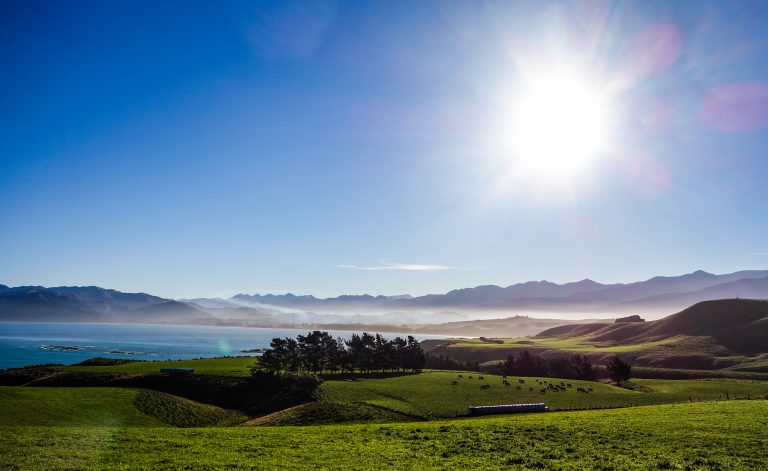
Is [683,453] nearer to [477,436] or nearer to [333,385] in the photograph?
[477,436]

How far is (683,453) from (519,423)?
50.9 ft

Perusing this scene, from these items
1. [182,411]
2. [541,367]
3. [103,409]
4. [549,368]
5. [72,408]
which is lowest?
[549,368]

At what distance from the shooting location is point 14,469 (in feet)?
75.5

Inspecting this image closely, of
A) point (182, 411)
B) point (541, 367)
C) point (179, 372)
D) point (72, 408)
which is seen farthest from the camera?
point (541, 367)

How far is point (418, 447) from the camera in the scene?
107ft

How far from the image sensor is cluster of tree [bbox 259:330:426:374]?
122200 millimetres

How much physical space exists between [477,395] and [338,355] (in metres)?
59.7

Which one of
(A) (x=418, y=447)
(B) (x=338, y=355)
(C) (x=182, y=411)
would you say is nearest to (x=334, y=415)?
(C) (x=182, y=411)

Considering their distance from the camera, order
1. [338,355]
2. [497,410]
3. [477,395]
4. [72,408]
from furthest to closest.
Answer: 1. [338,355]
2. [477,395]
3. [497,410]
4. [72,408]

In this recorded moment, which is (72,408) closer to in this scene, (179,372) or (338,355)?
(179,372)

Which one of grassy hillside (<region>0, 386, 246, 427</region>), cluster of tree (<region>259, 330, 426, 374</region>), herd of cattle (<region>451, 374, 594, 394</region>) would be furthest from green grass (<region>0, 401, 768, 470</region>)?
cluster of tree (<region>259, 330, 426, 374</region>)

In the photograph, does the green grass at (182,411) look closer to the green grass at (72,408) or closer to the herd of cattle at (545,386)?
the green grass at (72,408)

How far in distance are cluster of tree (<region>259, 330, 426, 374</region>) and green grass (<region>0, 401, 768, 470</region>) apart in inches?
3220

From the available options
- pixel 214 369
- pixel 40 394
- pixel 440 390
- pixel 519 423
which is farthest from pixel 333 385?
pixel 519 423
